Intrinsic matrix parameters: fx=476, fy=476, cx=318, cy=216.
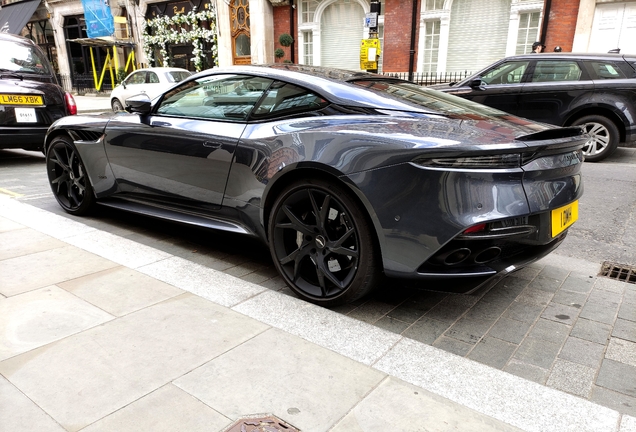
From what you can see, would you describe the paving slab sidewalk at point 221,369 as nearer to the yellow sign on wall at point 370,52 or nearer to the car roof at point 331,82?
the car roof at point 331,82

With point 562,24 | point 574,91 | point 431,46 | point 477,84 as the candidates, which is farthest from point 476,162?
point 431,46

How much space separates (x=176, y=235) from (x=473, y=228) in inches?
112

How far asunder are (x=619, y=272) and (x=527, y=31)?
1417 cm

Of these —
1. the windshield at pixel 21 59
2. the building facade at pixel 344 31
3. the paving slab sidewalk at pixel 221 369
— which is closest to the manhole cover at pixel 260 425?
the paving slab sidewalk at pixel 221 369

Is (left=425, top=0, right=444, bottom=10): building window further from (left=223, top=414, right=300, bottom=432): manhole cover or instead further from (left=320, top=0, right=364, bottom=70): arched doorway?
(left=223, top=414, right=300, bottom=432): manhole cover

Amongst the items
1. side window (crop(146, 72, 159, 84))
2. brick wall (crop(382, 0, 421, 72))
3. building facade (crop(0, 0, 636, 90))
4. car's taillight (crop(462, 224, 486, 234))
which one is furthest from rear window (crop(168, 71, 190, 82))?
car's taillight (crop(462, 224, 486, 234))

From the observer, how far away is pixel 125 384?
2084 mm

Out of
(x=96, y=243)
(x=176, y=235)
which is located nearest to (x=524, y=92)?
(x=176, y=235)

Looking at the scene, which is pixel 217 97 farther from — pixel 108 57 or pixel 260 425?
pixel 108 57

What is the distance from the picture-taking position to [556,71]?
26.9 ft

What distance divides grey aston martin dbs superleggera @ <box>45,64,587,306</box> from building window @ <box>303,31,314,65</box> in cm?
1723

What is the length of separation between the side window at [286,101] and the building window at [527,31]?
48.4ft

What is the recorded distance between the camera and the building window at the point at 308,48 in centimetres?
2002

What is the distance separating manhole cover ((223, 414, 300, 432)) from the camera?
182 centimetres
